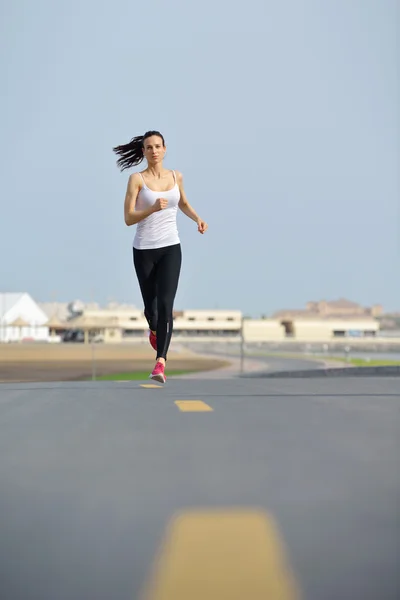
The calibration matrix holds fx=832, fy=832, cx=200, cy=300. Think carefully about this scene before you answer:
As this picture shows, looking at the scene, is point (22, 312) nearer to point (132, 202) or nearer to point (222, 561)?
point (132, 202)

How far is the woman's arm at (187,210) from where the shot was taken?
24.4ft

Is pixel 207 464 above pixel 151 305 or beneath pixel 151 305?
beneath

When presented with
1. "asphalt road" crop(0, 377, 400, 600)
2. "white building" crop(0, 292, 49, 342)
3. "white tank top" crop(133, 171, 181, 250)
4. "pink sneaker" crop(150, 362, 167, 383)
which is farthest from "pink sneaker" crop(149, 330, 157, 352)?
"white building" crop(0, 292, 49, 342)

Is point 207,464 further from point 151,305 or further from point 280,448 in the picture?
point 151,305

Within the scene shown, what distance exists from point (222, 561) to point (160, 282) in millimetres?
5423

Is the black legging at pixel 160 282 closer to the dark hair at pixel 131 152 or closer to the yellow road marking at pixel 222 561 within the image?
the dark hair at pixel 131 152

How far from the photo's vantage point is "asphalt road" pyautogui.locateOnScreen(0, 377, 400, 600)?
1977 millimetres

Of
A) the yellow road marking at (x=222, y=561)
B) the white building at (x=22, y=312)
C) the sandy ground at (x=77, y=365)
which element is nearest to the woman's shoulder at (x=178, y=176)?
the yellow road marking at (x=222, y=561)

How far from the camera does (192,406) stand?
562 centimetres

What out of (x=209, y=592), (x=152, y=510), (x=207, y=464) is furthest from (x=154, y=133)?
(x=209, y=592)

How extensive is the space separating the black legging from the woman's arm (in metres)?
0.28

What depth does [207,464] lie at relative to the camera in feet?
10.8

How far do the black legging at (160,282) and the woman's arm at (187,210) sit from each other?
28 centimetres

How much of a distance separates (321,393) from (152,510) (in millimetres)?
4396
